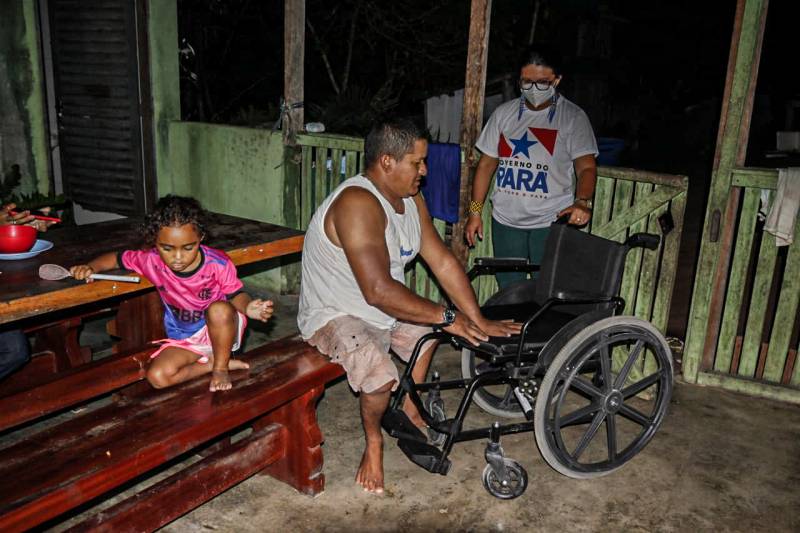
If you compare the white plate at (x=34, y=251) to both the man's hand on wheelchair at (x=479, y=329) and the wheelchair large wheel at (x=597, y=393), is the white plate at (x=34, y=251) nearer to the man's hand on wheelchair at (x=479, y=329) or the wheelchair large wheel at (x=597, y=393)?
the man's hand on wheelchair at (x=479, y=329)

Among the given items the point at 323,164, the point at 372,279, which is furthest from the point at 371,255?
the point at 323,164

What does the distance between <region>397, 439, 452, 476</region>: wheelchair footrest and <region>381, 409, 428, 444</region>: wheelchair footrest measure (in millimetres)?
26

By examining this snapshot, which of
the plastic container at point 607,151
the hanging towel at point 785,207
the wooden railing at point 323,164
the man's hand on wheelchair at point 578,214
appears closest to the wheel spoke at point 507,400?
the man's hand on wheelchair at point 578,214

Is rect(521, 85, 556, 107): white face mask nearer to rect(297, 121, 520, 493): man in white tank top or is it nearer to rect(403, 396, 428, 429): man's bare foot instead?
rect(297, 121, 520, 493): man in white tank top

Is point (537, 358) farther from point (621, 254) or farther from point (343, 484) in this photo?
point (343, 484)

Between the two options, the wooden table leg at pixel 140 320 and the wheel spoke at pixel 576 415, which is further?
the wooden table leg at pixel 140 320

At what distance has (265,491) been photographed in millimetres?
3180

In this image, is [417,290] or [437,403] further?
[417,290]

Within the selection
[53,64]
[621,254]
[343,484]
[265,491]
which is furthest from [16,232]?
[53,64]

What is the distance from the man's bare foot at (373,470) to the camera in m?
3.18

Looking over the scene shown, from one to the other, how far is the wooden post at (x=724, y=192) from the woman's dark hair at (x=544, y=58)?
0.96 metres

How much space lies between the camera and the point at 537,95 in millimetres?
4008

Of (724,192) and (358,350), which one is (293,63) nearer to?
(358,350)

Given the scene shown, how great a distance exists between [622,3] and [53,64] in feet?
62.3
